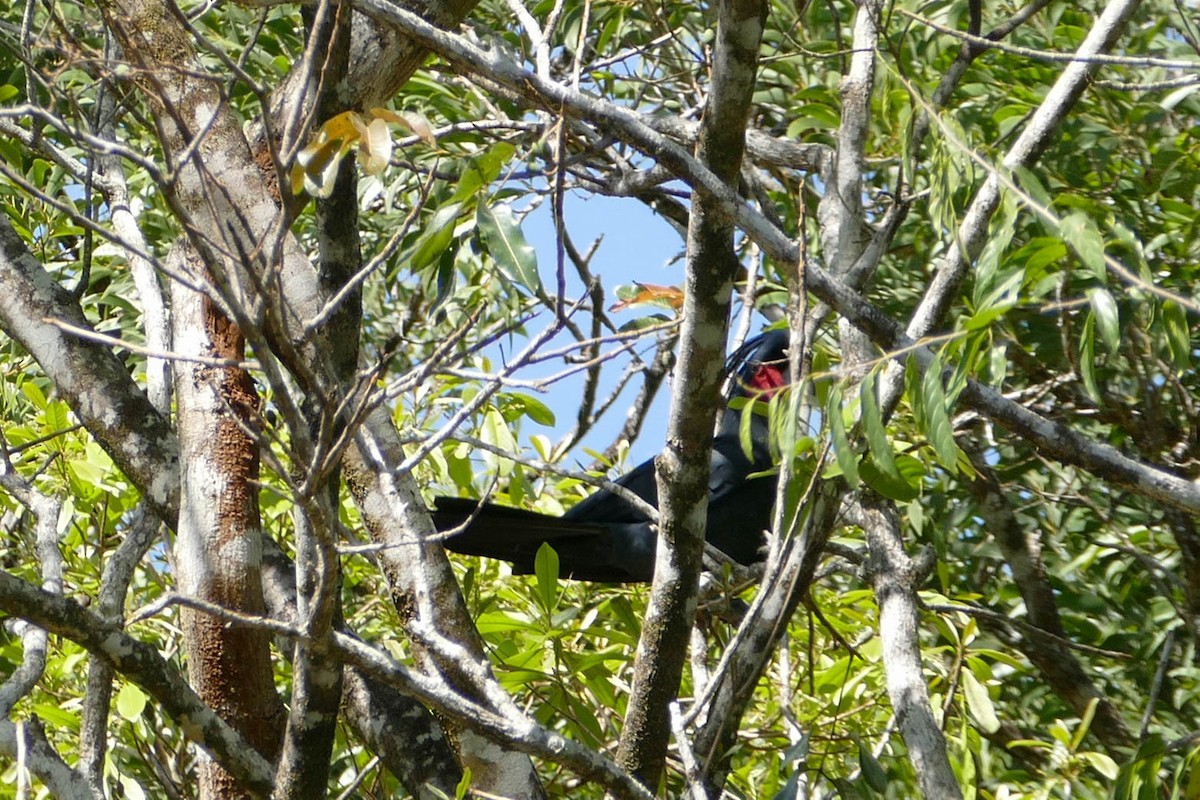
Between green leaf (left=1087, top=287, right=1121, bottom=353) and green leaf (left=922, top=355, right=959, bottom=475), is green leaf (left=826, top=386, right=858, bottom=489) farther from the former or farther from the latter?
green leaf (left=1087, top=287, right=1121, bottom=353)

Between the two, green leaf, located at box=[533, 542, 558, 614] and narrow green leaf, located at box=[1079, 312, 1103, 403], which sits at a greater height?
green leaf, located at box=[533, 542, 558, 614]

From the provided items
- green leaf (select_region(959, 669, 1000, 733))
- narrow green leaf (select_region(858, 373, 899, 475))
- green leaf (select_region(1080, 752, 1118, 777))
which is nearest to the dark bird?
green leaf (select_region(959, 669, 1000, 733))

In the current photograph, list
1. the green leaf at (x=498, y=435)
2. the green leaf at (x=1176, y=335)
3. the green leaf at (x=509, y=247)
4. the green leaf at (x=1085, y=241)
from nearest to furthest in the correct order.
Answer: the green leaf at (x=1085, y=241) → the green leaf at (x=1176, y=335) → the green leaf at (x=509, y=247) → the green leaf at (x=498, y=435)

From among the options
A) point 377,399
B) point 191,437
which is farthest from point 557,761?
point 191,437

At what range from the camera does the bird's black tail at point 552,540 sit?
10.1 ft

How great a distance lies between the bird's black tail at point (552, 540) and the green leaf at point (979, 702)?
1.08 m

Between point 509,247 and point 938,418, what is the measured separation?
664 millimetres

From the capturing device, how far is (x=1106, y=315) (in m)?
1.40

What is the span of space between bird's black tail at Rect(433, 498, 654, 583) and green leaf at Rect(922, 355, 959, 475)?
1.46 m

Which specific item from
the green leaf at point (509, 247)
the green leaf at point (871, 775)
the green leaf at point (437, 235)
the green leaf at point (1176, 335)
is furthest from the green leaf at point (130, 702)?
the green leaf at point (1176, 335)

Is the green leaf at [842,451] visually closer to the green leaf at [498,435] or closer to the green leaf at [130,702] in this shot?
the green leaf at [130,702]

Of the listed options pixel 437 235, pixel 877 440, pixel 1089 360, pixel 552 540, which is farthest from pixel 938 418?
pixel 552 540

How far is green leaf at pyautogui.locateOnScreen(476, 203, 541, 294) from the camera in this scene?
68.8 inches

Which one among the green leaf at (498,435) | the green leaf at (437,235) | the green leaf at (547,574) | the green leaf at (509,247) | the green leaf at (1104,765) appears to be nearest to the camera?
the green leaf at (509,247)
